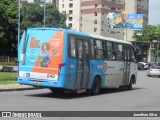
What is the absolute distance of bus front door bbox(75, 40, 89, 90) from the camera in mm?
18812

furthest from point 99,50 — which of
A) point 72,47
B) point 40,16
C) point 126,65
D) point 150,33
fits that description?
point 150,33

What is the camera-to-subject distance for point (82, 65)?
751 inches

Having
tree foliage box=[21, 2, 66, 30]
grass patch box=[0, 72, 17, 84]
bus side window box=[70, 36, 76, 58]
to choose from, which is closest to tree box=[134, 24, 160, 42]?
tree foliage box=[21, 2, 66, 30]

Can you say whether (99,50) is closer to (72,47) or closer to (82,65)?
(82,65)

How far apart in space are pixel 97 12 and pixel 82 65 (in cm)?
10568

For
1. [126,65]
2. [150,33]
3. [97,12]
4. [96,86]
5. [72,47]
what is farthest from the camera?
[97,12]

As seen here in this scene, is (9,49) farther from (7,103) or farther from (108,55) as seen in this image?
(7,103)

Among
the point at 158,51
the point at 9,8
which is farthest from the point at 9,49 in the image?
the point at 158,51

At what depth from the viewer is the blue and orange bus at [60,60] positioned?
17875 millimetres

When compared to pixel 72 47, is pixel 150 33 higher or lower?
higher

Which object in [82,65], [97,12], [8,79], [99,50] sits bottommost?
[8,79]

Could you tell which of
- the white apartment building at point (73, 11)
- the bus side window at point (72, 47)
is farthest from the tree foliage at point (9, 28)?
the white apartment building at point (73, 11)

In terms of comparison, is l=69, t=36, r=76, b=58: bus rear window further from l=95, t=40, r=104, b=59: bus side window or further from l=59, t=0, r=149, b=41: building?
l=59, t=0, r=149, b=41: building

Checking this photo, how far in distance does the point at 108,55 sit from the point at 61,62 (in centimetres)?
461
